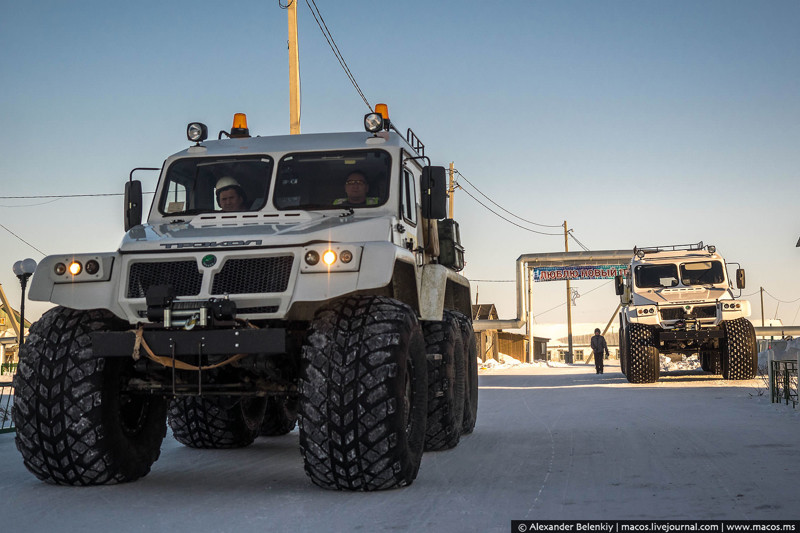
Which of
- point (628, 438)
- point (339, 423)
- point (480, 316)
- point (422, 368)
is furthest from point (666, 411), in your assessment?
point (480, 316)

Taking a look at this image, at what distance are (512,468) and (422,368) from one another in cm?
124

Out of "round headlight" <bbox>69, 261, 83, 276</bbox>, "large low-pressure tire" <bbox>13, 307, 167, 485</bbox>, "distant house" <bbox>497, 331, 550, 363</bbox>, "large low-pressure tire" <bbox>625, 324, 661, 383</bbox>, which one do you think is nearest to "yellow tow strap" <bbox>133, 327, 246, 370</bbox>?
"large low-pressure tire" <bbox>13, 307, 167, 485</bbox>

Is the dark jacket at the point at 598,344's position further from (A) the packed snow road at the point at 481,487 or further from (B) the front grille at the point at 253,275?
(B) the front grille at the point at 253,275

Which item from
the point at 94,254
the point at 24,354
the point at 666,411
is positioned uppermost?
the point at 94,254

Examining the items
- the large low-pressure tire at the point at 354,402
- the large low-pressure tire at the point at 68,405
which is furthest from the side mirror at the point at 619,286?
the large low-pressure tire at the point at 68,405

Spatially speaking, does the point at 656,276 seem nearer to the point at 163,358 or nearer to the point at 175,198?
the point at 175,198

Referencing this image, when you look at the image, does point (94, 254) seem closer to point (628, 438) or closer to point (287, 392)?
point (287, 392)

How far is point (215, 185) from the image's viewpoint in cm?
812

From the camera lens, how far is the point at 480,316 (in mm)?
58750

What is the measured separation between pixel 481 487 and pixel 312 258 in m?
1.96

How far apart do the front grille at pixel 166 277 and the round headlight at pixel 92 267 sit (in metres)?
0.24

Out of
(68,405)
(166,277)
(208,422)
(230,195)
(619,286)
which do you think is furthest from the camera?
(619,286)

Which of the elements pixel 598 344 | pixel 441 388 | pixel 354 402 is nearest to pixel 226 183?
pixel 441 388

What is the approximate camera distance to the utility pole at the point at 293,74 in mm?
19609
